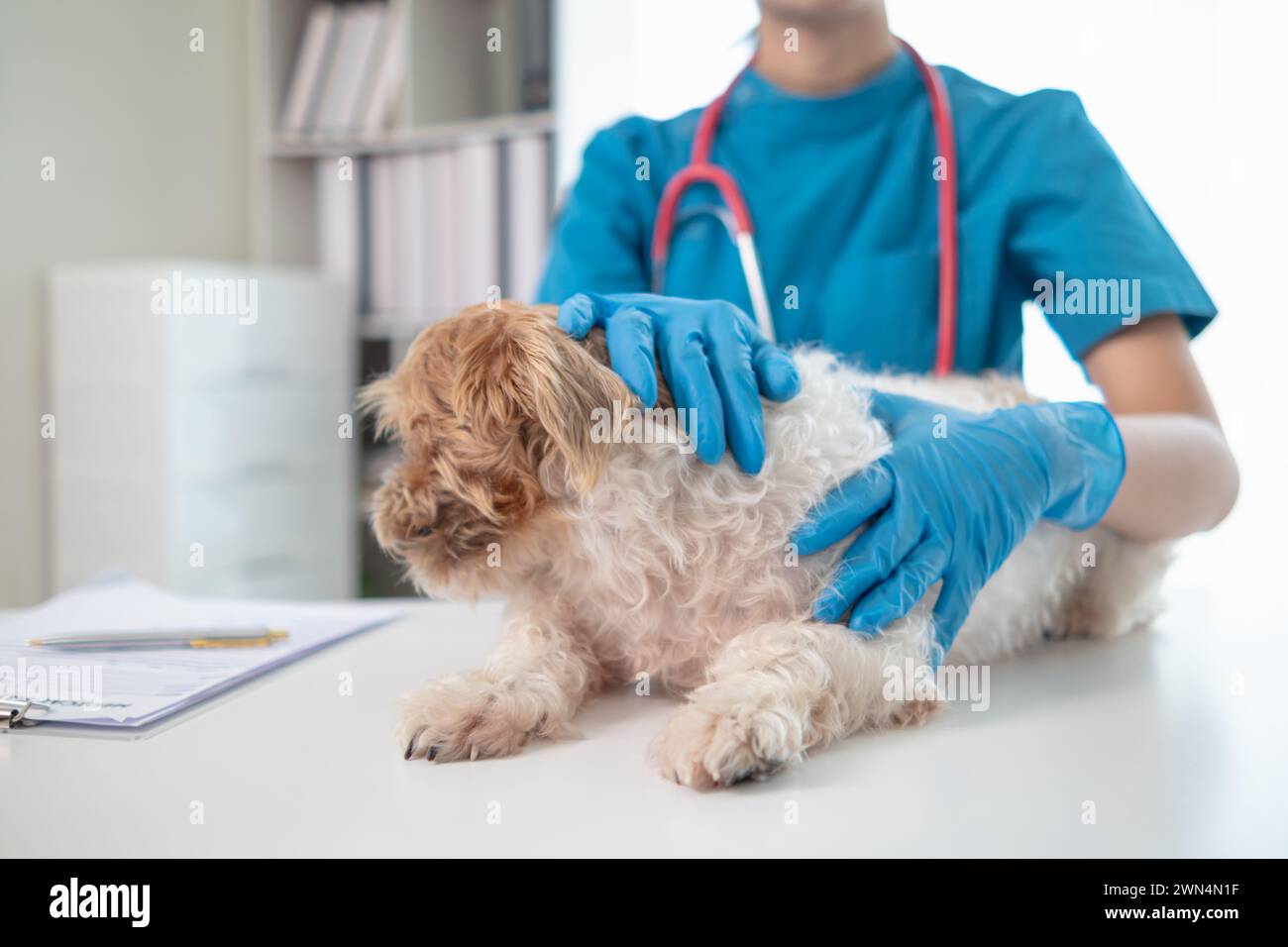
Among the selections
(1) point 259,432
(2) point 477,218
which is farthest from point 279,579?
(2) point 477,218

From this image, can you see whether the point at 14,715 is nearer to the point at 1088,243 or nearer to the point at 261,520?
the point at 1088,243

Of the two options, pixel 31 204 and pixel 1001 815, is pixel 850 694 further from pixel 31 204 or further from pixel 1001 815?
pixel 31 204

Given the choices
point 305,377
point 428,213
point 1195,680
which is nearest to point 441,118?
point 428,213

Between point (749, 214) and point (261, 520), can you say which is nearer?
point (749, 214)

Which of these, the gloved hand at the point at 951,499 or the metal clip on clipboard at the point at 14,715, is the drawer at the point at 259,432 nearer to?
the metal clip on clipboard at the point at 14,715

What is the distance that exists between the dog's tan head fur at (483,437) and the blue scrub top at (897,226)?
2.31 ft

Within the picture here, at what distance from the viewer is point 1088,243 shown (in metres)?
1.40

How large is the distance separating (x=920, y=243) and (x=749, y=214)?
255 mm

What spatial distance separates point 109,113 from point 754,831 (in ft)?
10.9

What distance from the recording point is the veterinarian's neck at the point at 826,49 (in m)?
1.52

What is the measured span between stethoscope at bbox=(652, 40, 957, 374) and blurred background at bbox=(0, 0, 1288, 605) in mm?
873

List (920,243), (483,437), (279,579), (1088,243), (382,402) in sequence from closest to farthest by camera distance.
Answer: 1. (483,437)
2. (382,402)
3. (1088,243)
4. (920,243)
5. (279,579)

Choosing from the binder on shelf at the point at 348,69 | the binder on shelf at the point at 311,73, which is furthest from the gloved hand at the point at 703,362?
the binder on shelf at the point at 311,73

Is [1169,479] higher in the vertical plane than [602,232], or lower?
lower
